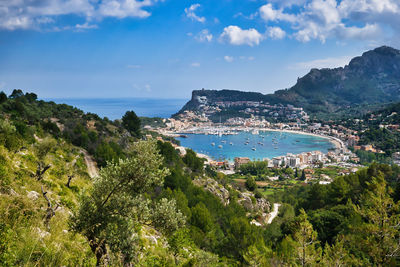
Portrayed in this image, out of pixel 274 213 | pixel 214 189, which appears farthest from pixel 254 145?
pixel 214 189

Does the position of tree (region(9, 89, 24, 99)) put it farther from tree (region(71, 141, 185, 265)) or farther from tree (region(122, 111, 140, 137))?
tree (region(71, 141, 185, 265))

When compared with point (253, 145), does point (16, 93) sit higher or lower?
higher

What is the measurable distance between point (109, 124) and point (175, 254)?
2568cm

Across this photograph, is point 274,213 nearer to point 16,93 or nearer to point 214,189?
point 214,189

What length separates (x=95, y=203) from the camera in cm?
419

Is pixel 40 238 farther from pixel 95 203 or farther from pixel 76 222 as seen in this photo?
pixel 95 203

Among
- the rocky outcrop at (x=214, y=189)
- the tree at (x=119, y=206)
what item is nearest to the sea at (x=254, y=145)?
the rocky outcrop at (x=214, y=189)

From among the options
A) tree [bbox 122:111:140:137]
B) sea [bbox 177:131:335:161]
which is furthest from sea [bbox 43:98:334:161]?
tree [bbox 122:111:140:137]

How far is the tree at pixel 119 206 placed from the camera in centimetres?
405

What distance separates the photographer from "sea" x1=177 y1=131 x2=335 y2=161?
7638 cm

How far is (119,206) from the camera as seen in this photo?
4234 mm

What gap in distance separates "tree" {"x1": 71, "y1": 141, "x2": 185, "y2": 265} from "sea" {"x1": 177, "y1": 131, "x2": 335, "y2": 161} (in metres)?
64.1

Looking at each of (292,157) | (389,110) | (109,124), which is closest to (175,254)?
(109,124)

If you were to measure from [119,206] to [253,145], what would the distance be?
87.6 metres
